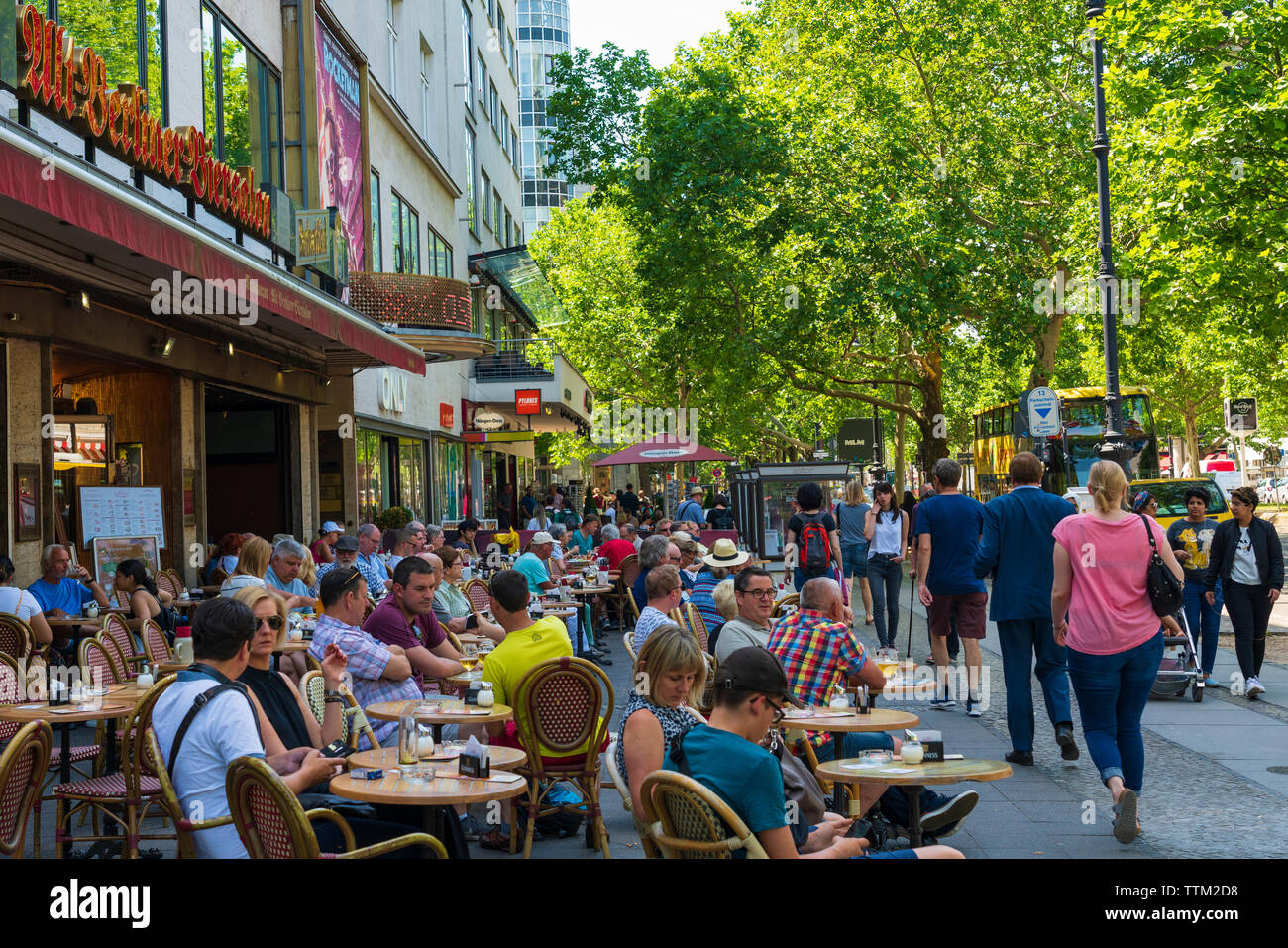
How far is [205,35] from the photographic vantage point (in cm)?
1483

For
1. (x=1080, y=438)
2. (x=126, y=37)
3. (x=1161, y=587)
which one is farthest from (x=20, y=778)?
(x=1080, y=438)

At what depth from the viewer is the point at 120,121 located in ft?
35.8

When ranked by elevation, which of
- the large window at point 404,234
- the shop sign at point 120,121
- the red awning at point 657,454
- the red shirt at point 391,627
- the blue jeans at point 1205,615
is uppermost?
the large window at point 404,234

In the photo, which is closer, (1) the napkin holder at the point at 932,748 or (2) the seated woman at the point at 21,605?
(1) the napkin holder at the point at 932,748

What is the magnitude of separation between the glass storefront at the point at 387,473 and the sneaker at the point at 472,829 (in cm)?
1450

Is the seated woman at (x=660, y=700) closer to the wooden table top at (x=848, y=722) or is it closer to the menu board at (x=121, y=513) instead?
the wooden table top at (x=848, y=722)

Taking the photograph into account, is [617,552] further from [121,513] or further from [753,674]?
[753,674]

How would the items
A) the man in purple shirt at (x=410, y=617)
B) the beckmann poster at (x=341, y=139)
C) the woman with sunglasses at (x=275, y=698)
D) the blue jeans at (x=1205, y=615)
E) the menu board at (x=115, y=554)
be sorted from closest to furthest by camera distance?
the woman with sunglasses at (x=275, y=698), the man in purple shirt at (x=410, y=617), the blue jeans at (x=1205, y=615), the menu board at (x=115, y=554), the beckmann poster at (x=341, y=139)

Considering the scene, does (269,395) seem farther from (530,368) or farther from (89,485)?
(530,368)

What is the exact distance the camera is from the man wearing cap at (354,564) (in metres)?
12.0

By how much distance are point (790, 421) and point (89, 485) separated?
46.7m

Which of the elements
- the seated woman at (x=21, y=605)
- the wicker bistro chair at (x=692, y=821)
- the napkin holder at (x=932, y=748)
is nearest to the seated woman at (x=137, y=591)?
the seated woman at (x=21, y=605)

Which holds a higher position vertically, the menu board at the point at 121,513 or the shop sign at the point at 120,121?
the shop sign at the point at 120,121
